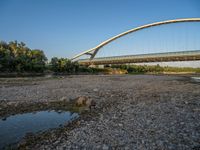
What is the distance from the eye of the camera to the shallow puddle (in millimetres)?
6760

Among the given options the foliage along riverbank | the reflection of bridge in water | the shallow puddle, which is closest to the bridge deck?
the reflection of bridge in water

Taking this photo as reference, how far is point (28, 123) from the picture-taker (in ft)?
27.8

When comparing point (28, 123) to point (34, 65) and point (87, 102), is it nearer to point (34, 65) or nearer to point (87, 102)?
point (87, 102)

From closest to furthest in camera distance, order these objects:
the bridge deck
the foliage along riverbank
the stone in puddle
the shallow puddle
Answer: the shallow puddle < the stone in puddle < the bridge deck < the foliage along riverbank

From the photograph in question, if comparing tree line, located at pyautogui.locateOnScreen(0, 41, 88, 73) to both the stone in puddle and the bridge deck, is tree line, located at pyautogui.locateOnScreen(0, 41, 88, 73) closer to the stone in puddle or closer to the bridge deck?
the bridge deck

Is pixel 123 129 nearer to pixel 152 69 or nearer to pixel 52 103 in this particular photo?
pixel 52 103

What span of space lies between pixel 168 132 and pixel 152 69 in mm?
132448

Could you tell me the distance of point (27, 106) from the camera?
11.3 m

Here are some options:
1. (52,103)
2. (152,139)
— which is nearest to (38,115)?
(52,103)

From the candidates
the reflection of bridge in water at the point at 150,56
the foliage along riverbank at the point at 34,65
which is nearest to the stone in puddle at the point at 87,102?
the foliage along riverbank at the point at 34,65

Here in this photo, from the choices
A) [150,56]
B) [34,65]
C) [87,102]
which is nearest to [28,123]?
[87,102]

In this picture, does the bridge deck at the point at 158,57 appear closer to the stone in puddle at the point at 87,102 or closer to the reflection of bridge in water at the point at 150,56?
the reflection of bridge in water at the point at 150,56

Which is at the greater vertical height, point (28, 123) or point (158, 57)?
point (158, 57)

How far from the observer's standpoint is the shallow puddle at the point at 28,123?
676 cm
